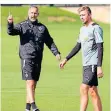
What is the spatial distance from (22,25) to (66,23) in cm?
4026

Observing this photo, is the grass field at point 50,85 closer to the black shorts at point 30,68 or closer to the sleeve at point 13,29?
the black shorts at point 30,68

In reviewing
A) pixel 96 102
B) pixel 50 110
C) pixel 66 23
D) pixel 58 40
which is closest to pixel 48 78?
pixel 50 110

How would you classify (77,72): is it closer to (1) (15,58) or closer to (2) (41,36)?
(1) (15,58)

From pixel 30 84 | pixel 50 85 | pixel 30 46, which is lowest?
pixel 50 85

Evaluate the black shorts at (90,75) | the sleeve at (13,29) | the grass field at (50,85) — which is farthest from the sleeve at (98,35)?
the grass field at (50,85)

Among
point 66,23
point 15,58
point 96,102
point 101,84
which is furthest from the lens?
point 66,23

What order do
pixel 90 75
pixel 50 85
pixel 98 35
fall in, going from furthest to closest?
pixel 50 85
pixel 90 75
pixel 98 35

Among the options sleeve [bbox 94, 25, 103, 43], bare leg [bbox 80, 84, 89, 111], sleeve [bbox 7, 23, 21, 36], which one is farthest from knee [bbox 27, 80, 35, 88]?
sleeve [bbox 94, 25, 103, 43]

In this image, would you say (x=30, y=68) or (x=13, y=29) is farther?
(x=30, y=68)

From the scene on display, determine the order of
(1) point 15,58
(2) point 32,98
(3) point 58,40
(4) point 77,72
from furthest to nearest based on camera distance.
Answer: (3) point 58,40 < (1) point 15,58 < (4) point 77,72 < (2) point 32,98

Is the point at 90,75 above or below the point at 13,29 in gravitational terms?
below

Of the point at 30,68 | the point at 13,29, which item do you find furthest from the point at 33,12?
the point at 30,68

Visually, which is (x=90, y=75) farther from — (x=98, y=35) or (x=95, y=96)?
(x=98, y=35)

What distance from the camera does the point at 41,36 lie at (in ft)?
39.7
